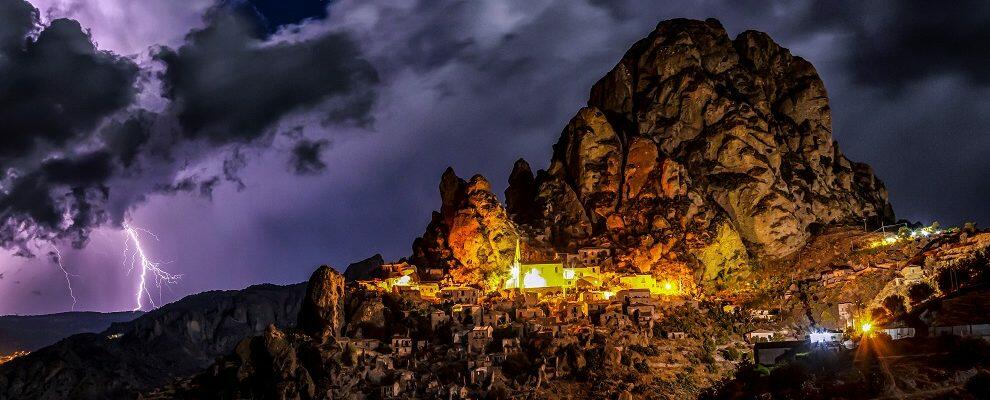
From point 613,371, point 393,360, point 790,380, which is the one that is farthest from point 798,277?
point 790,380

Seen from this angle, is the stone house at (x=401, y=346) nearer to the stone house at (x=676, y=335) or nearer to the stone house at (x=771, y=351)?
the stone house at (x=676, y=335)

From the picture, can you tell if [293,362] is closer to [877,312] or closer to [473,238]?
[473,238]

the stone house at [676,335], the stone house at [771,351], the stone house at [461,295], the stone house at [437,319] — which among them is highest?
the stone house at [461,295]

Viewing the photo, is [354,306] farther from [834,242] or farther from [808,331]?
[834,242]

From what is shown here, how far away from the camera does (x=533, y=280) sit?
83750 mm

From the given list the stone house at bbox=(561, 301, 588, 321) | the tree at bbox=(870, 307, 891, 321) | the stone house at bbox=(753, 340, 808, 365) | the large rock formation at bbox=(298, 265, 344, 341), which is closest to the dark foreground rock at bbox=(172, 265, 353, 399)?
the large rock formation at bbox=(298, 265, 344, 341)

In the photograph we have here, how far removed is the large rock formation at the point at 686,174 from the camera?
8588 cm

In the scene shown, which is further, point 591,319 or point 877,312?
point 591,319

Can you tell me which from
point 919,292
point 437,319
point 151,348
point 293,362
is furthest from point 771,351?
point 151,348

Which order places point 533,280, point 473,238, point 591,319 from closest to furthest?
point 591,319, point 533,280, point 473,238

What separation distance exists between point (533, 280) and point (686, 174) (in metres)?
20.3

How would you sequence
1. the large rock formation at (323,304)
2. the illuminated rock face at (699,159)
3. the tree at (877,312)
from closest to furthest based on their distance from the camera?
the tree at (877,312)
the large rock formation at (323,304)
the illuminated rock face at (699,159)

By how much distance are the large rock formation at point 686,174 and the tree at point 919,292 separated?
1894 centimetres

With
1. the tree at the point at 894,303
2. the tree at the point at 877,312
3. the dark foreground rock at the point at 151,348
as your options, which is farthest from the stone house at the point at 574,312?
the dark foreground rock at the point at 151,348
